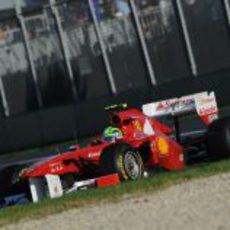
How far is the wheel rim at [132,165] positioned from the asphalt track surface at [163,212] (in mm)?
1676

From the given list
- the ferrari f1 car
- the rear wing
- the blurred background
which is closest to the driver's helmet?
the ferrari f1 car

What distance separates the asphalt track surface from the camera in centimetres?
770

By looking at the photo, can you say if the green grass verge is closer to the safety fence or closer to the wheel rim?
the wheel rim

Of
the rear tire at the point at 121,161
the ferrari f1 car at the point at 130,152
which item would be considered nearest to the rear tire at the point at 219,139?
the ferrari f1 car at the point at 130,152

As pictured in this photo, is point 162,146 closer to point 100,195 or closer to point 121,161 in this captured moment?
point 121,161

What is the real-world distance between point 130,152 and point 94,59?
16.9 meters

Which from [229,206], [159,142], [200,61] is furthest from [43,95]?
[229,206]

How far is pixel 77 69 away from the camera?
94.2 ft

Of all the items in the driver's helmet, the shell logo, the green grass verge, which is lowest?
the green grass verge

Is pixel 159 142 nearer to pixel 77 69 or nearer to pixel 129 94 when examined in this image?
pixel 129 94

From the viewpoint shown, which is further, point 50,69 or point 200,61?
point 50,69

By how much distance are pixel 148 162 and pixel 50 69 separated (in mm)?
16742

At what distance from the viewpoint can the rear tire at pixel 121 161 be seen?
11422 mm

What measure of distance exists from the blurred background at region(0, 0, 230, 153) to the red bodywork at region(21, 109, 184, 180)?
11553 mm
